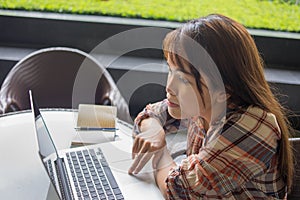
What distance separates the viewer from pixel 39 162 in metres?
1.15

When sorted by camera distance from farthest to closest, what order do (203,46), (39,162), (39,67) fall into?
(39,67)
(39,162)
(203,46)

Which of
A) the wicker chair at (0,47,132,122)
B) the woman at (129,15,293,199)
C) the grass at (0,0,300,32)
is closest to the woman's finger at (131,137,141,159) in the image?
the woman at (129,15,293,199)

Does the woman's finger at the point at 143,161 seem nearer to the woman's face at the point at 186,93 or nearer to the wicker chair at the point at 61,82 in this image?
the woman's face at the point at 186,93

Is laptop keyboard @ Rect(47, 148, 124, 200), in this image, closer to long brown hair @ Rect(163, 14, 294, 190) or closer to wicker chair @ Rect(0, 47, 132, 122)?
long brown hair @ Rect(163, 14, 294, 190)

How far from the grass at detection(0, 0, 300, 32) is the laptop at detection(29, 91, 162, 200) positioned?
3.96 ft

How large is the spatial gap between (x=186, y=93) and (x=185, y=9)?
4.32ft

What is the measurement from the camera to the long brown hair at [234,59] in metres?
0.94

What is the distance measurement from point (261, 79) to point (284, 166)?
0.82 ft

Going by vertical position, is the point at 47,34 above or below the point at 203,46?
below

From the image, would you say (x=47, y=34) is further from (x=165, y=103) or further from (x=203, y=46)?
(x=203, y=46)

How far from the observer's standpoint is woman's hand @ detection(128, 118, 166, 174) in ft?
3.69

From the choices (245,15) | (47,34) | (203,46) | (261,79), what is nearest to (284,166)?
(261,79)

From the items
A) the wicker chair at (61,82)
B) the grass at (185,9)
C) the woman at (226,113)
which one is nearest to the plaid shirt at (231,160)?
the woman at (226,113)

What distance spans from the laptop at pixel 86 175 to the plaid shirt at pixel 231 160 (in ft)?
0.36
